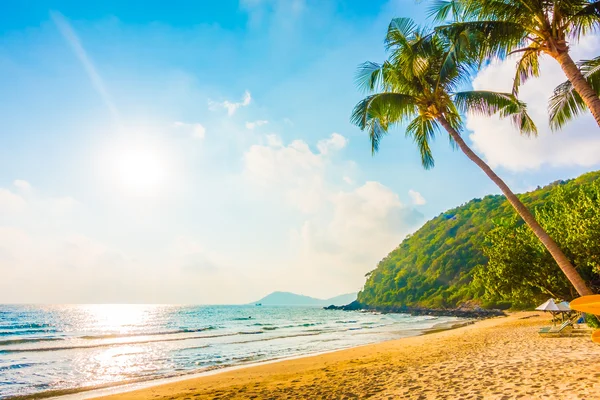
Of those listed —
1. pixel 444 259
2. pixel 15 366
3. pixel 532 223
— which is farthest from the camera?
pixel 444 259

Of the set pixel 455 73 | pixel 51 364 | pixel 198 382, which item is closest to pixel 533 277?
pixel 455 73

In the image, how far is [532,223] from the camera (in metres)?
8.01

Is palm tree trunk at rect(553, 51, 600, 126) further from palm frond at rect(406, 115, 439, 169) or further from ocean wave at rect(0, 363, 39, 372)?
ocean wave at rect(0, 363, 39, 372)

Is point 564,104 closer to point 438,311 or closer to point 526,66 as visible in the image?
point 526,66

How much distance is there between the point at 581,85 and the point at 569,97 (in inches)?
125

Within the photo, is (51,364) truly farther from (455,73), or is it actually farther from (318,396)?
(455,73)

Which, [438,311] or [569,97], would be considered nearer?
→ [569,97]

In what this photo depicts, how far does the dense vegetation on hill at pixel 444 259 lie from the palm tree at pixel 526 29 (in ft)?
187

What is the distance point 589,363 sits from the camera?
293 inches

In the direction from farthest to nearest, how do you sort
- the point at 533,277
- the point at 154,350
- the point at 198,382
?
the point at 154,350 → the point at 533,277 → the point at 198,382

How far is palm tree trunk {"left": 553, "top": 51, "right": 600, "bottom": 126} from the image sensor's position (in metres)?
6.22

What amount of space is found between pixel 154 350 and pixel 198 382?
1173cm

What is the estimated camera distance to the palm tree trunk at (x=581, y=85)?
6.22 metres

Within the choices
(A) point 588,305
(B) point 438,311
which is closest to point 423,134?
(A) point 588,305
